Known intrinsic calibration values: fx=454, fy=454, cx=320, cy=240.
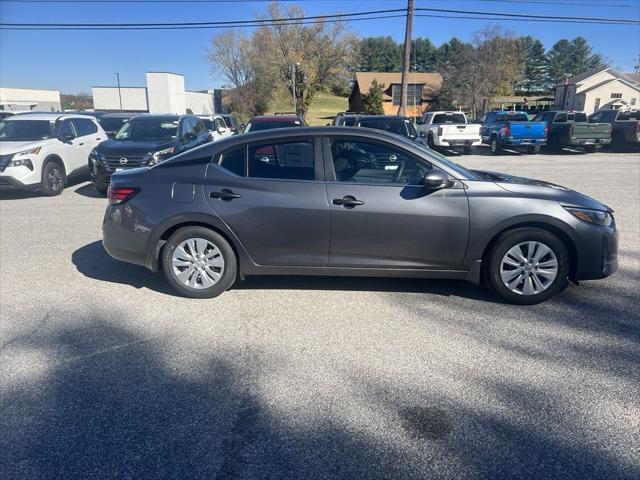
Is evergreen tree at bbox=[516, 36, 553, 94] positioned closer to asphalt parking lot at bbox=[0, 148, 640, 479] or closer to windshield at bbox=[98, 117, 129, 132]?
windshield at bbox=[98, 117, 129, 132]

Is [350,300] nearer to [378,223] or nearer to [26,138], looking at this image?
[378,223]

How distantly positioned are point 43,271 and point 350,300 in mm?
3789

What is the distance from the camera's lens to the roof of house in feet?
192

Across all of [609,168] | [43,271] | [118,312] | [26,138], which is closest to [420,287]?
[118,312]

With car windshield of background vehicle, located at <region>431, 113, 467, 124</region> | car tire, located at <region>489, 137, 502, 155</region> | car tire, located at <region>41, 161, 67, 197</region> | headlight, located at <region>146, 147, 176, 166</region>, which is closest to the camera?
headlight, located at <region>146, 147, 176, 166</region>

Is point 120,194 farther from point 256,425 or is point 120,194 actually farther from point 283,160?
point 256,425

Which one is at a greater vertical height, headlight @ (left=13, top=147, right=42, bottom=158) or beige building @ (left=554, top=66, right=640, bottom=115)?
beige building @ (left=554, top=66, right=640, bottom=115)

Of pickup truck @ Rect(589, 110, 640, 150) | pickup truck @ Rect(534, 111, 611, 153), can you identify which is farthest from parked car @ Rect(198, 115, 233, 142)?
pickup truck @ Rect(589, 110, 640, 150)

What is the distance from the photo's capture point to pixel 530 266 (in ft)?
14.0

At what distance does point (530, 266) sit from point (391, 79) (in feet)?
200

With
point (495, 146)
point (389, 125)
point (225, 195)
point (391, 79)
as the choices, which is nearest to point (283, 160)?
point (225, 195)

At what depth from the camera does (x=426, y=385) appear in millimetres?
3111

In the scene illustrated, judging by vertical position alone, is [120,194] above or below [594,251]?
above

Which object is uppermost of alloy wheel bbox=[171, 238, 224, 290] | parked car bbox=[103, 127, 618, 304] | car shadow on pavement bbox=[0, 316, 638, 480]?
parked car bbox=[103, 127, 618, 304]
